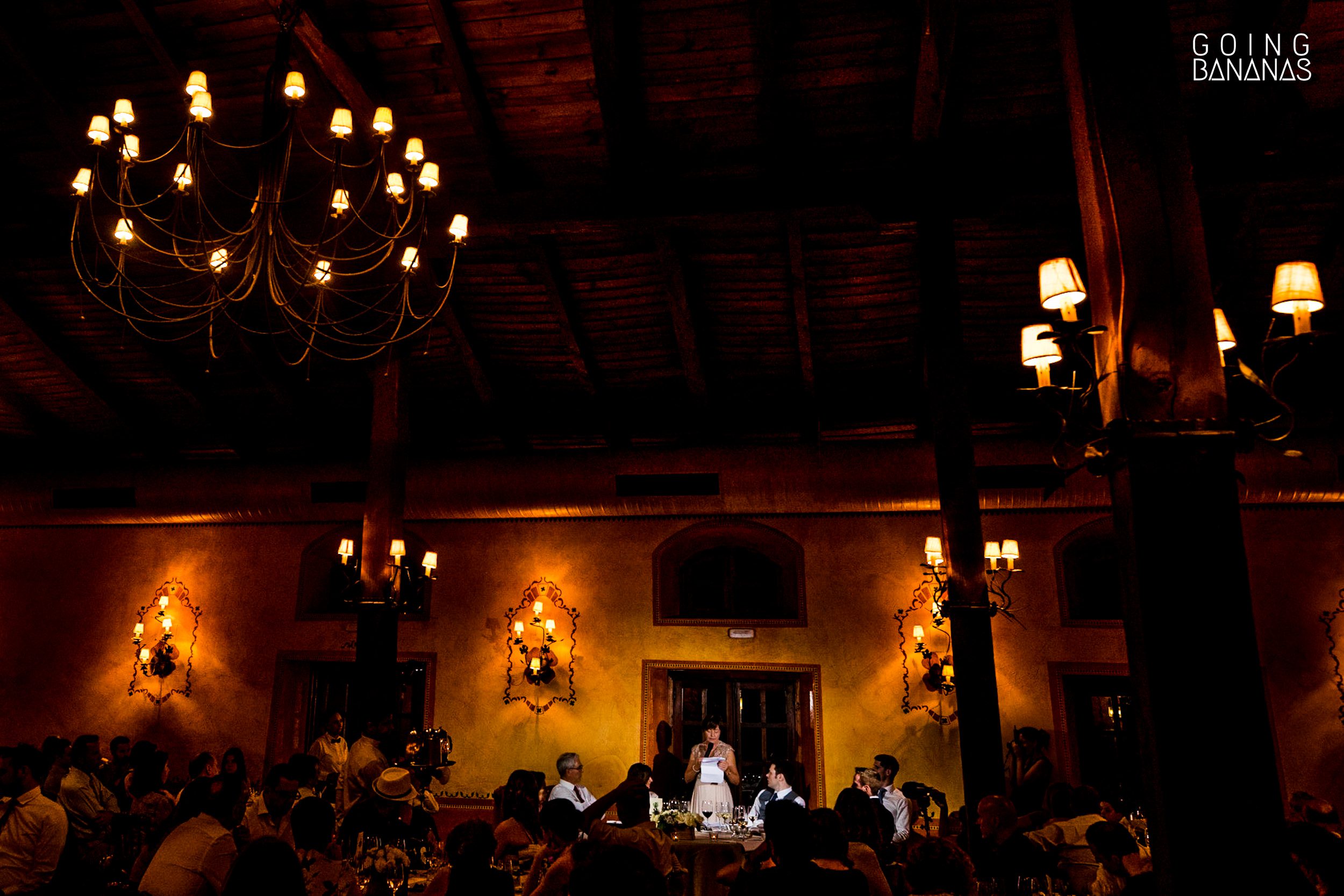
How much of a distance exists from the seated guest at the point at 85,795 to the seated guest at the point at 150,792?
49cm

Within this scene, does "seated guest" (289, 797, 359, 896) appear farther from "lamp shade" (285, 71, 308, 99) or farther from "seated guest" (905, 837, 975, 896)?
"lamp shade" (285, 71, 308, 99)

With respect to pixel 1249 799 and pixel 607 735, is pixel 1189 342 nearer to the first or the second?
pixel 1249 799

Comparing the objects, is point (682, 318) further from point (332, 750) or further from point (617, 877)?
point (617, 877)

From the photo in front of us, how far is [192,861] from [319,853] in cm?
51

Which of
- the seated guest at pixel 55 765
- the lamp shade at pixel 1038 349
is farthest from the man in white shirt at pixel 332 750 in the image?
the lamp shade at pixel 1038 349

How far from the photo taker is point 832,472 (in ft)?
32.0

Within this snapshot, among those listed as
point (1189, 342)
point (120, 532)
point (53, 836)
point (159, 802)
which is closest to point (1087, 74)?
point (1189, 342)

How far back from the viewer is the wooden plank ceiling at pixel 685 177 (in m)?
6.80

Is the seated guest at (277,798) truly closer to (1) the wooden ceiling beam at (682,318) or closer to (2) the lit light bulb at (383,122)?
(2) the lit light bulb at (383,122)

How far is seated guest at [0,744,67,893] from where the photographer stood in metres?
4.80

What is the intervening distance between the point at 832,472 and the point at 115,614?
9.03m

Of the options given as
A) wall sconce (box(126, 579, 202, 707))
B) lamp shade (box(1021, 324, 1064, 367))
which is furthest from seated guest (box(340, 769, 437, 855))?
wall sconce (box(126, 579, 202, 707))

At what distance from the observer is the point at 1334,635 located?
891 centimetres

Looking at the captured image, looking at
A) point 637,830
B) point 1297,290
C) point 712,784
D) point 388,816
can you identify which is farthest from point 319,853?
point 712,784
